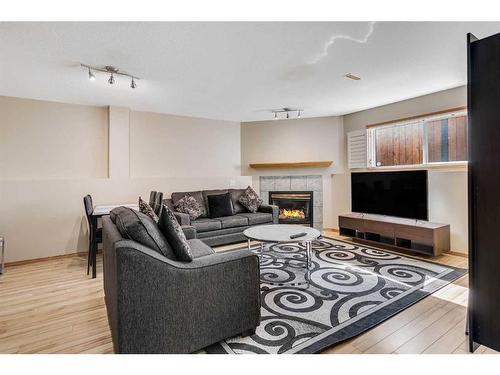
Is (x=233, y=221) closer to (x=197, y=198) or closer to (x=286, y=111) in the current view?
(x=197, y=198)

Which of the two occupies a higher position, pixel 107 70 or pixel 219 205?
pixel 107 70

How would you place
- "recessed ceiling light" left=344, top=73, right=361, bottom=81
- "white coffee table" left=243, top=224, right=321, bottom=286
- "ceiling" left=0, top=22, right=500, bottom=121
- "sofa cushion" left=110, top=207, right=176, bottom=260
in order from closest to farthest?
"sofa cushion" left=110, top=207, right=176, bottom=260 < "ceiling" left=0, top=22, right=500, bottom=121 < "white coffee table" left=243, top=224, right=321, bottom=286 < "recessed ceiling light" left=344, top=73, right=361, bottom=81

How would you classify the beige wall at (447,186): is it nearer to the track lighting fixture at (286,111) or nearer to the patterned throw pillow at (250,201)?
the track lighting fixture at (286,111)

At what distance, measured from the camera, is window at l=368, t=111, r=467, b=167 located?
388 centimetres

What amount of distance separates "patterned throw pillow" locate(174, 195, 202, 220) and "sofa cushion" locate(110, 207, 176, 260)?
2567mm

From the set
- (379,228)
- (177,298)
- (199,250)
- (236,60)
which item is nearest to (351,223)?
(379,228)

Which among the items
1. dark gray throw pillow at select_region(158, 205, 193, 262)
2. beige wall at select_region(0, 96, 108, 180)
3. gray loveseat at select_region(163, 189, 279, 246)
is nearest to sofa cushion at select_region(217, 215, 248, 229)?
gray loveseat at select_region(163, 189, 279, 246)

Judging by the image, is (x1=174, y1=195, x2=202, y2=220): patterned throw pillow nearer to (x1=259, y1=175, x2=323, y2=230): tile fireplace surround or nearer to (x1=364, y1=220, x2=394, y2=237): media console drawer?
(x1=259, y1=175, x2=323, y2=230): tile fireplace surround

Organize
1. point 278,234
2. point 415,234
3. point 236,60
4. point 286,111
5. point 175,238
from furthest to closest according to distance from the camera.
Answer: point 286,111 → point 415,234 → point 278,234 → point 236,60 → point 175,238

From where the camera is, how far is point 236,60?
2719 millimetres

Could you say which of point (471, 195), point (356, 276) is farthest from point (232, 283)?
point (356, 276)

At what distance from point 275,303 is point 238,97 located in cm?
293

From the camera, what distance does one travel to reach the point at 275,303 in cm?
243

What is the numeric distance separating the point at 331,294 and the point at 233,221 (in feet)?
7.30
